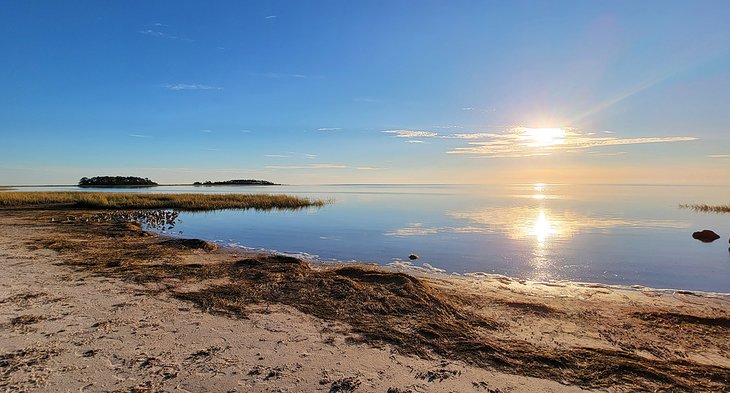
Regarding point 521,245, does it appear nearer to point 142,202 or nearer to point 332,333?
point 332,333

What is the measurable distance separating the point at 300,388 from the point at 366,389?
40.1 inches

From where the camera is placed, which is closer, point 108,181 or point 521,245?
point 521,245

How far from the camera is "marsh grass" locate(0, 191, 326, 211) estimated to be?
152ft

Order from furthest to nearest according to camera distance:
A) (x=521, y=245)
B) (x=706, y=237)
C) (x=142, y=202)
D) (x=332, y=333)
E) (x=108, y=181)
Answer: (x=108, y=181), (x=142, y=202), (x=706, y=237), (x=521, y=245), (x=332, y=333)

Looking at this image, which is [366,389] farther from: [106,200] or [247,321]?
[106,200]

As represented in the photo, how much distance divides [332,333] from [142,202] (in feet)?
168

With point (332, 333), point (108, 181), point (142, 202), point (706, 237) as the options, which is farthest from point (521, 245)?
point (108, 181)

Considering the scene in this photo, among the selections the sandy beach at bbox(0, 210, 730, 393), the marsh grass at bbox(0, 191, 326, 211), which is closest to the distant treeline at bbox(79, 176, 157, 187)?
the marsh grass at bbox(0, 191, 326, 211)

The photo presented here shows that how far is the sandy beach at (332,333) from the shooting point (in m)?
6.16

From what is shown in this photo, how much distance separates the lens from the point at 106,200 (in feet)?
156

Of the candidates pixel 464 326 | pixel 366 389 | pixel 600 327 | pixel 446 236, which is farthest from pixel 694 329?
pixel 446 236

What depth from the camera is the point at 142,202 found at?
5050 centimetres

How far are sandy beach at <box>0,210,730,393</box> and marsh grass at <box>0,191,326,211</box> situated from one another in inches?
1508

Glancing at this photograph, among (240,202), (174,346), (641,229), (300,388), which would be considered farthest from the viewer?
(240,202)
